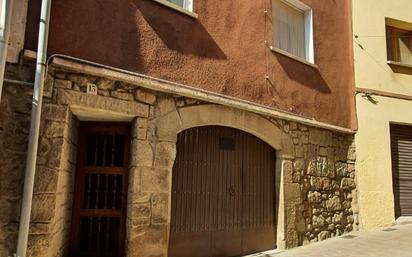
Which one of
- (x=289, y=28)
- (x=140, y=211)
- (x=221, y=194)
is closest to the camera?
(x=140, y=211)

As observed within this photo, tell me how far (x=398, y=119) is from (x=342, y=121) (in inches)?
50.9

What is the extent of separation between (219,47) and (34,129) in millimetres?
3107

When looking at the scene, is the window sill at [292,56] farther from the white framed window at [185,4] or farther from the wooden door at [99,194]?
the wooden door at [99,194]

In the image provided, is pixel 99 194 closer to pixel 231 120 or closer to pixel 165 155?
pixel 165 155

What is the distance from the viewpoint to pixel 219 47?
6.12 metres

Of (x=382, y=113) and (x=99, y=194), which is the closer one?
(x=99, y=194)

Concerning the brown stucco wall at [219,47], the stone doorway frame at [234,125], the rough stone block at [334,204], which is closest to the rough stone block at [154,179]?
the stone doorway frame at [234,125]

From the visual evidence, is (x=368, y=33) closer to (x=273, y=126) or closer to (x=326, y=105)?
(x=326, y=105)

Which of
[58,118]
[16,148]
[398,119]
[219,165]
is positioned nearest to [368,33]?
[398,119]

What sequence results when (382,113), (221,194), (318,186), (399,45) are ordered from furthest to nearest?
(399,45) < (382,113) < (318,186) < (221,194)

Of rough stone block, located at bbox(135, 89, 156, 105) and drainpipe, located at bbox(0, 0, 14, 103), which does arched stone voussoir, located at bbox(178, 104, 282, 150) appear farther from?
drainpipe, located at bbox(0, 0, 14, 103)

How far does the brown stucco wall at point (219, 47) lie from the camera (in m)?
4.75

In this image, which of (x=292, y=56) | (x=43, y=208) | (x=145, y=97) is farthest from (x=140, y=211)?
(x=292, y=56)

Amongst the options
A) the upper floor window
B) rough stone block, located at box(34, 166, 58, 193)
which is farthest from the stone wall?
rough stone block, located at box(34, 166, 58, 193)
